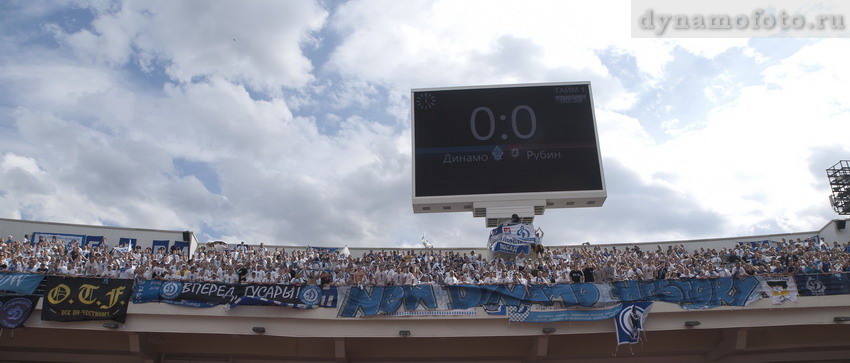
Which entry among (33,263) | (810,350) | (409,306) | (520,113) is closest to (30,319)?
(33,263)

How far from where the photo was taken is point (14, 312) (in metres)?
16.8

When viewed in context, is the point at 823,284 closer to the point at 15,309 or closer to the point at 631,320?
the point at 631,320

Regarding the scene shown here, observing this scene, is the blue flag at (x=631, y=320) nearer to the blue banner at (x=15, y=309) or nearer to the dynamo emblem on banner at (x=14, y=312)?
the blue banner at (x=15, y=309)

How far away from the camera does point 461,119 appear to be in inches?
A: 973

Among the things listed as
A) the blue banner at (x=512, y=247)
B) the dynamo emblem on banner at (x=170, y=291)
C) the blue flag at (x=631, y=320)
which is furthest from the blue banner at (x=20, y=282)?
the blue flag at (x=631, y=320)

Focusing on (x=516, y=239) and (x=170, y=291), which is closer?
(x=170, y=291)

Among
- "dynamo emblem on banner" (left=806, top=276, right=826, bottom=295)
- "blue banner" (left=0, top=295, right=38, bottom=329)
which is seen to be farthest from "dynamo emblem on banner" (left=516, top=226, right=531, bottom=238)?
"blue banner" (left=0, top=295, right=38, bottom=329)

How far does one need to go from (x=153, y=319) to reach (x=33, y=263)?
5.05 m

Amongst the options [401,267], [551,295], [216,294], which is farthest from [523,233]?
[216,294]

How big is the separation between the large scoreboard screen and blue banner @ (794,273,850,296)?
790 cm

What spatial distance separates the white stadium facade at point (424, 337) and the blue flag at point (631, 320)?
0.36 metres

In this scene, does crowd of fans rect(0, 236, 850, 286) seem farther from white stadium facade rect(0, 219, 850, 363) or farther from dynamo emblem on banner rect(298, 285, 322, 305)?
white stadium facade rect(0, 219, 850, 363)

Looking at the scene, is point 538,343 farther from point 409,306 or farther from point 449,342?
point 409,306

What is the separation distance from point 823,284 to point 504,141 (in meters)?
12.1
